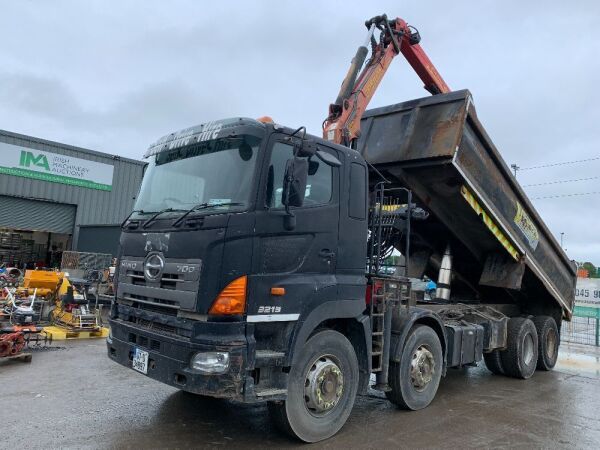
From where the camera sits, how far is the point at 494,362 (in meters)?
8.19

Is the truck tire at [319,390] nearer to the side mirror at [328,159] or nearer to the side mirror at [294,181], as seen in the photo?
the side mirror at [294,181]

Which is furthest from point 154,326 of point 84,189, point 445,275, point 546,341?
point 84,189

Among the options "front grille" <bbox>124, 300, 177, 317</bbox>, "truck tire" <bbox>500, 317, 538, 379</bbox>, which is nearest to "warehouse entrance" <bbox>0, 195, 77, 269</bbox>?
"front grille" <bbox>124, 300, 177, 317</bbox>

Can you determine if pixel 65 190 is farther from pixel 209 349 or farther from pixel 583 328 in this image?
pixel 209 349

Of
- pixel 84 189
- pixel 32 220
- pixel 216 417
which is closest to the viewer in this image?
pixel 216 417

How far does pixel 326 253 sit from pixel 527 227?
4480 mm

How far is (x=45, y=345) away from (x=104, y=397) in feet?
11.1

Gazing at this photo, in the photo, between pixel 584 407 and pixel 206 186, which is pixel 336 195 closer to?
pixel 206 186

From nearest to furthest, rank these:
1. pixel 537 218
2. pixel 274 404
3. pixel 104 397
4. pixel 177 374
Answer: pixel 177 374 < pixel 274 404 < pixel 104 397 < pixel 537 218

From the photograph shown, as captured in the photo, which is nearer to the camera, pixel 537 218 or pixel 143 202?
pixel 143 202

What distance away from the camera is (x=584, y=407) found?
647 centimetres

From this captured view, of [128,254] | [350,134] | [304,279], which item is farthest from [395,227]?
[128,254]

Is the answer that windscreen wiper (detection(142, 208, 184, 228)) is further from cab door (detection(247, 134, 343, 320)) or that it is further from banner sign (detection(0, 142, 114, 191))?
banner sign (detection(0, 142, 114, 191))

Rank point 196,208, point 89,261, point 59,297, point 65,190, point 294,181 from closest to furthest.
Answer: point 294,181 → point 196,208 → point 59,297 → point 89,261 → point 65,190
